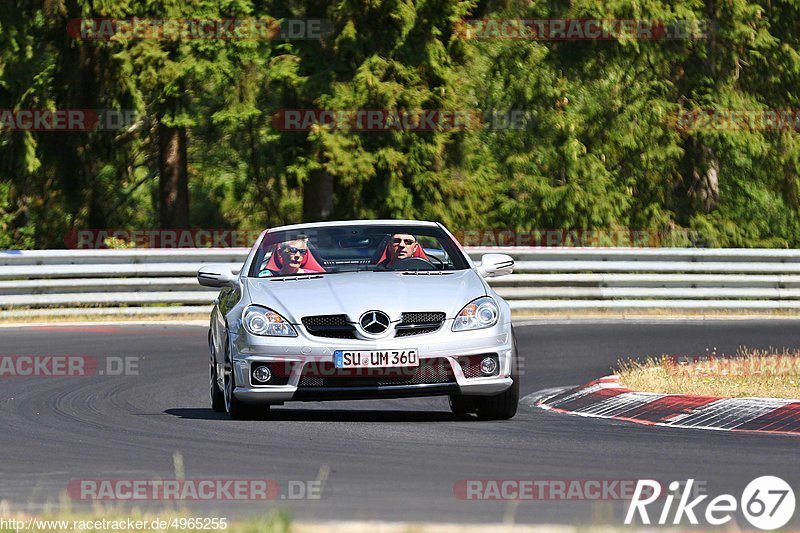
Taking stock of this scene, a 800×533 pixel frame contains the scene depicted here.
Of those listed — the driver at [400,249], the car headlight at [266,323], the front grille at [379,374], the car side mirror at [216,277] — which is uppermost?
the driver at [400,249]

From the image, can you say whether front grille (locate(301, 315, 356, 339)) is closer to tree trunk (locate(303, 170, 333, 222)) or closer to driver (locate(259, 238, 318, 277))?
driver (locate(259, 238, 318, 277))

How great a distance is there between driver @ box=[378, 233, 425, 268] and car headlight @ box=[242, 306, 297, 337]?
1249 mm

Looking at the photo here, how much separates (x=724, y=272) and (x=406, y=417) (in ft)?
43.2

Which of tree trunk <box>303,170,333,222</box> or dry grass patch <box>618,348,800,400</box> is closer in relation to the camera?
dry grass patch <box>618,348,800,400</box>

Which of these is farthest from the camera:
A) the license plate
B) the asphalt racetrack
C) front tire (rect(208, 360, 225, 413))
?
front tire (rect(208, 360, 225, 413))

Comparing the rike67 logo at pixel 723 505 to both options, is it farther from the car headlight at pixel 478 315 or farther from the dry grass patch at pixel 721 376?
the dry grass patch at pixel 721 376

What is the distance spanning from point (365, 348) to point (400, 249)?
152 cm

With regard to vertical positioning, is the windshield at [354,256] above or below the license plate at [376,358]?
above

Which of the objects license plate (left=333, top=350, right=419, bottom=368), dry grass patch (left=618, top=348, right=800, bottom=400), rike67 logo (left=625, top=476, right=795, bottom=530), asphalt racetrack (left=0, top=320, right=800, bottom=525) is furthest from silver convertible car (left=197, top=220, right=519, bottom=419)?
rike67 logo (left=625, top=476, right=795, bottom=530)

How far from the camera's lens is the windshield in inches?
458

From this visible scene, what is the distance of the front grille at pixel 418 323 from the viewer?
34.4ft

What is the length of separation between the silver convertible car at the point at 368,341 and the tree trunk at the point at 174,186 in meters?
22.5

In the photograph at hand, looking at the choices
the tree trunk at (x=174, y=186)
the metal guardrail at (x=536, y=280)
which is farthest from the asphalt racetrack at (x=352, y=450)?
the tree trunk at (x=174, y=186)

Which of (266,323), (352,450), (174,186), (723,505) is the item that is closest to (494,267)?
(266,323)
